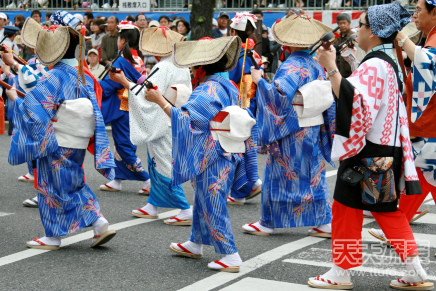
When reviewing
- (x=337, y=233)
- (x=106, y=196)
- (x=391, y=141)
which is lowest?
(x=106, y=196)

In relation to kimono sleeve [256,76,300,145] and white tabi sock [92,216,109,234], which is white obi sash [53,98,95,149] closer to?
white tabi sock [92,216,109,234]

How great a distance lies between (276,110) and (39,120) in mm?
1787

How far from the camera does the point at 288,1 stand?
16.9 metres

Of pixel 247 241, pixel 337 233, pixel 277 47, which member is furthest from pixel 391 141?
pixel 277 47

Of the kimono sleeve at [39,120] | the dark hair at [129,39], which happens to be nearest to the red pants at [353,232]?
the kimono sleeve at [39,120]

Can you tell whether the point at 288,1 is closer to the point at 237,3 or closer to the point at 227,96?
the point at 237,3

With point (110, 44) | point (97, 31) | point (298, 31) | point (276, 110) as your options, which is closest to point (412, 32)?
point (298, 31)

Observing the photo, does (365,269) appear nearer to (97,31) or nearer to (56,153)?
(56,153)

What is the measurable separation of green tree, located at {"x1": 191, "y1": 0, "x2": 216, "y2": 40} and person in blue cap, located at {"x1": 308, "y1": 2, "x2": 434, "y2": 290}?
9.89 m

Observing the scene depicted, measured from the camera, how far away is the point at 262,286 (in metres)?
5.34

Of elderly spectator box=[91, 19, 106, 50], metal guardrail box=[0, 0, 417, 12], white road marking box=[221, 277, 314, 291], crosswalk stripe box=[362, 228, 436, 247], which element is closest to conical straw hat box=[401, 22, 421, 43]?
crosswalk stripe box=[362, 228, 436, 247]

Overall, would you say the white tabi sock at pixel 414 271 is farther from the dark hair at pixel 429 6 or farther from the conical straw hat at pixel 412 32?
the conical straw hat at pixel 412 32

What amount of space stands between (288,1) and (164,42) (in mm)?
9382

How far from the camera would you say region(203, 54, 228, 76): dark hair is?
575 centimetres
